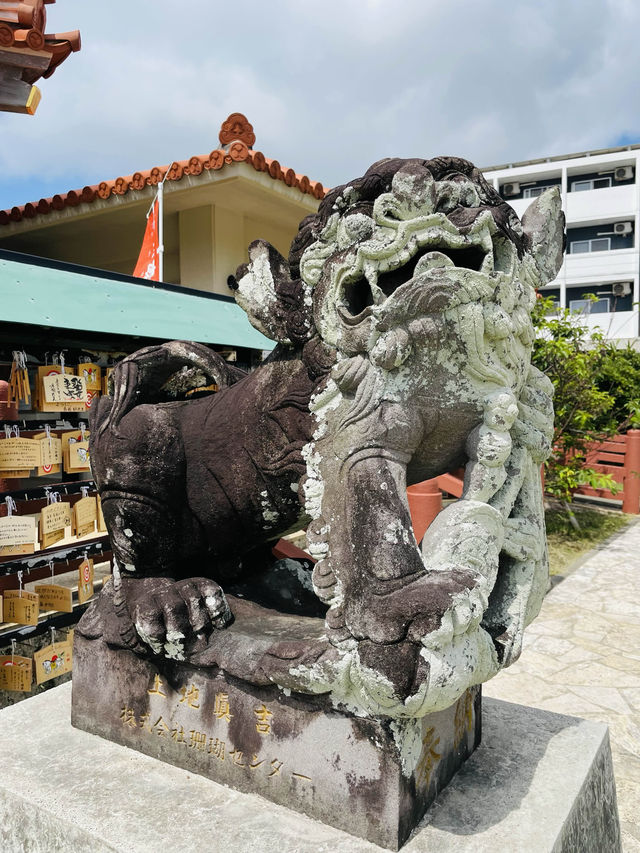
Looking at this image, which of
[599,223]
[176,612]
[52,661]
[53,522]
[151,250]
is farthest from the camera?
[599,223]

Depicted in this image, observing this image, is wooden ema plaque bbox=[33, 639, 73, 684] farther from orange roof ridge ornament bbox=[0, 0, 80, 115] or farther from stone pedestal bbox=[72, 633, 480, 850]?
orange roof ridge ornament bbox=[0, 0, 80, 115]

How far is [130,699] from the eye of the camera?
2109 mm

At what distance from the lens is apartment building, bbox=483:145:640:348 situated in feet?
65.5

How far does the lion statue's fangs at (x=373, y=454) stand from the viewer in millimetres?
1570

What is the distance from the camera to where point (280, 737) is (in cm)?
177

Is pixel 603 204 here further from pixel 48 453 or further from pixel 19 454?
pixel 19 454

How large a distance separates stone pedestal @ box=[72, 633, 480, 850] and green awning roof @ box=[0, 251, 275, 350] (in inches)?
80.6

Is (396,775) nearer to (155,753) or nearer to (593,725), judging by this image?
(155,753)

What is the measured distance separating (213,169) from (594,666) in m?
4.51

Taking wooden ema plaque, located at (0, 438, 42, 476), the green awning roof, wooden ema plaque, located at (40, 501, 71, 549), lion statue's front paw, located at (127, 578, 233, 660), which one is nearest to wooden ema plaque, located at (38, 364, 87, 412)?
wooden ema plaque, located at (0, 438, 42, 476)

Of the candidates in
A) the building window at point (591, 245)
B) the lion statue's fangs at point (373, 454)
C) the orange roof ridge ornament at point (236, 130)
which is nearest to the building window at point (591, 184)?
the building window at point (591, 245)

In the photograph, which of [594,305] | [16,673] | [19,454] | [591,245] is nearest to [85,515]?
[19,454]

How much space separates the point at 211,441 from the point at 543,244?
1.16 metres

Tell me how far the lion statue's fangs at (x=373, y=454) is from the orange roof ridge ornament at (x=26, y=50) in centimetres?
295
